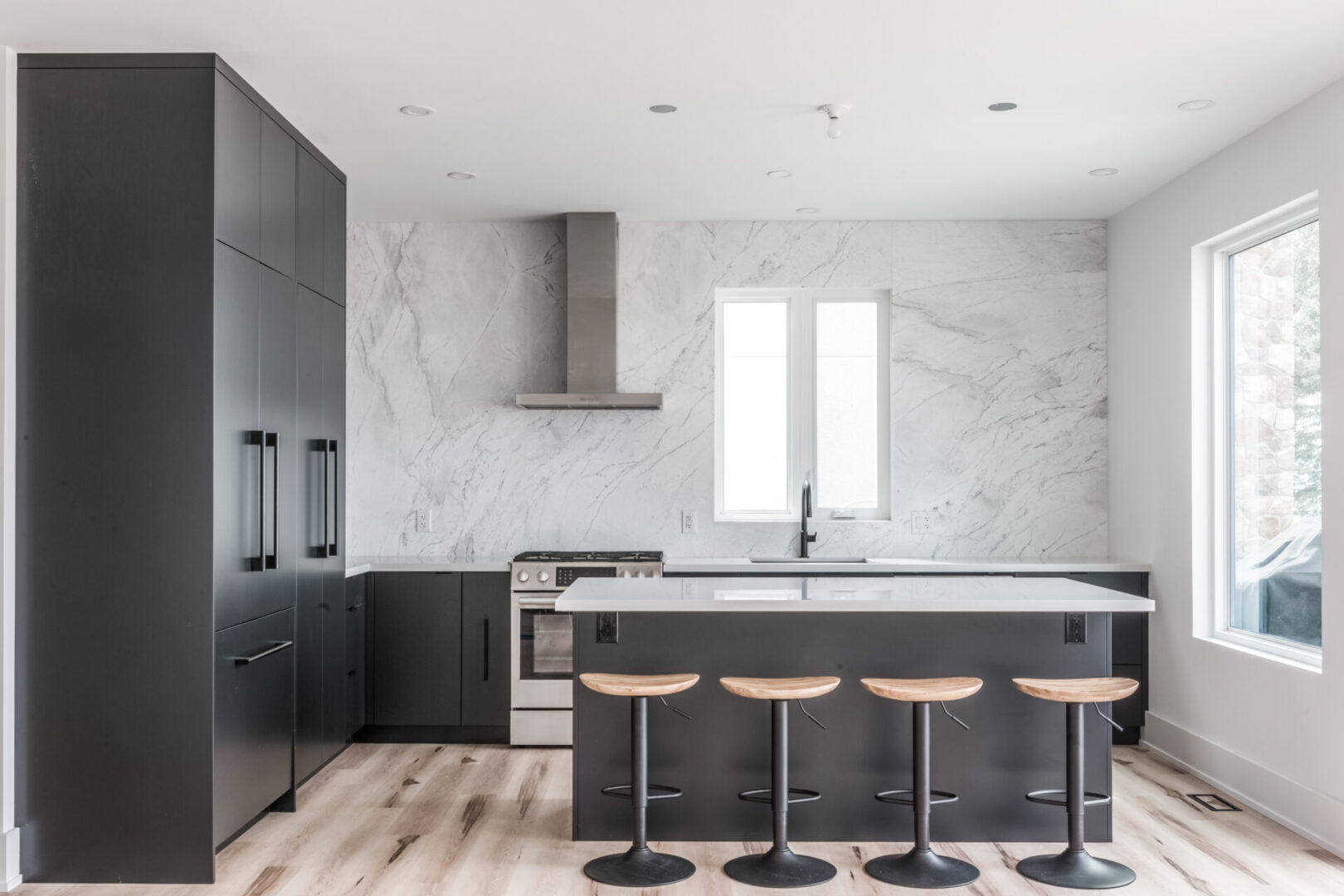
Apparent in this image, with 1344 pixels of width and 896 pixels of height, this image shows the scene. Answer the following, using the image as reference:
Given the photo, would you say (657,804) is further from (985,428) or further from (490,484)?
(985,428)

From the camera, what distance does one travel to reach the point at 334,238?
433cm

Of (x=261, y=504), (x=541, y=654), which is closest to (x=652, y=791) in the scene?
(x=541, y=654)

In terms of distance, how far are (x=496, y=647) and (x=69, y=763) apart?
2.06m

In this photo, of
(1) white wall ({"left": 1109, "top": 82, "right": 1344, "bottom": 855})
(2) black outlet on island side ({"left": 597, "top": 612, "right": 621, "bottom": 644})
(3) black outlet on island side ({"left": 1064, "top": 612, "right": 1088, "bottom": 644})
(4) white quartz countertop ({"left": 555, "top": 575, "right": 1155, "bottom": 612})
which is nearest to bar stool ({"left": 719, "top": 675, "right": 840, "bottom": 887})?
(4) white quartz countertop ({"left": 555, "top": 575, "right": 1155, "bottom": 612})

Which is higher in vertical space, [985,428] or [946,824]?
[985,428]

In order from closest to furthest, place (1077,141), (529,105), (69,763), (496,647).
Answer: (69,763)
(529,105)
(1077,141)
(496,647)

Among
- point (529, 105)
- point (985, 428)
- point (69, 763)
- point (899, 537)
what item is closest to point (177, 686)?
point (69, 763)

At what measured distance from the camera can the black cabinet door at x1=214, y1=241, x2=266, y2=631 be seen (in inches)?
125

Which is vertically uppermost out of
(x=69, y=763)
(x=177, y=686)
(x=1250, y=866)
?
(x=177, y=686)

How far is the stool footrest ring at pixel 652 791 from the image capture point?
3.45 meters

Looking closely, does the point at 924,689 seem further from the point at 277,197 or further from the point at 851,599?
the point at 277,197

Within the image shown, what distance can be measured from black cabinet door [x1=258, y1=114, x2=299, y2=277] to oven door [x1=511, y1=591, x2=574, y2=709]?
1922 mm

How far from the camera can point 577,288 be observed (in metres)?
5.24

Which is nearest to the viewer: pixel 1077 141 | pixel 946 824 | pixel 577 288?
pixel 946 824
